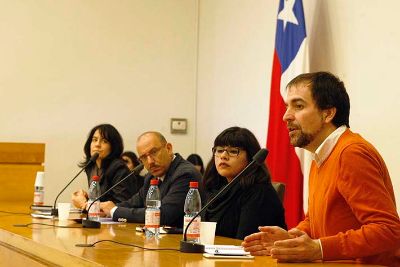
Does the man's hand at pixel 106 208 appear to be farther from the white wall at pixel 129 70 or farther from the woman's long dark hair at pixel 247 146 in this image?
the white wall at pixel 129 70

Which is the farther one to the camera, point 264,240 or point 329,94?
point 329,94

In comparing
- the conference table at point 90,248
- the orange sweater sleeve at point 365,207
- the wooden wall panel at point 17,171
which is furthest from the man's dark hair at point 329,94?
the wooden wall panel at point 17,171

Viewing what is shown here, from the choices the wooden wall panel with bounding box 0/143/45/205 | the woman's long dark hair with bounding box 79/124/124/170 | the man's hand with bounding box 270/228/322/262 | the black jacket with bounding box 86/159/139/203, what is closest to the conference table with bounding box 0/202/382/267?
the man's hand with bounding box 270/228/322/262

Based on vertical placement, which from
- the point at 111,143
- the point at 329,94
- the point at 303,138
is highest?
the point at 329,94

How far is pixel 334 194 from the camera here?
252 centimetres

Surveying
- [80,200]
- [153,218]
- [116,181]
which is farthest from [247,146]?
[116,181]

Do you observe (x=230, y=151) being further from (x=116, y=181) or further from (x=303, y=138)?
(x=116, y=181)

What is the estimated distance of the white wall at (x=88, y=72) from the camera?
21.9 ft

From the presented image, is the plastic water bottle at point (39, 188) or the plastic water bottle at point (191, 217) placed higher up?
the plastic water bottle at point (191, 217)

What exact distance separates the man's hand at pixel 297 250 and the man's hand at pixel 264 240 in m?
0.19

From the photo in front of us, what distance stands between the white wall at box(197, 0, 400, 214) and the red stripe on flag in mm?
370

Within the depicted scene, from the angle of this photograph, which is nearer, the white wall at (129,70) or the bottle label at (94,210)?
the bottle label at (94,210)

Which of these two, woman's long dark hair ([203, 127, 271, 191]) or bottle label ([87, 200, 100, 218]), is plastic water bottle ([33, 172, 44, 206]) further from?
woman's long dark hair ([203, 127, 271, 191])

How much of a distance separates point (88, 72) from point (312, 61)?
271 centimetres
